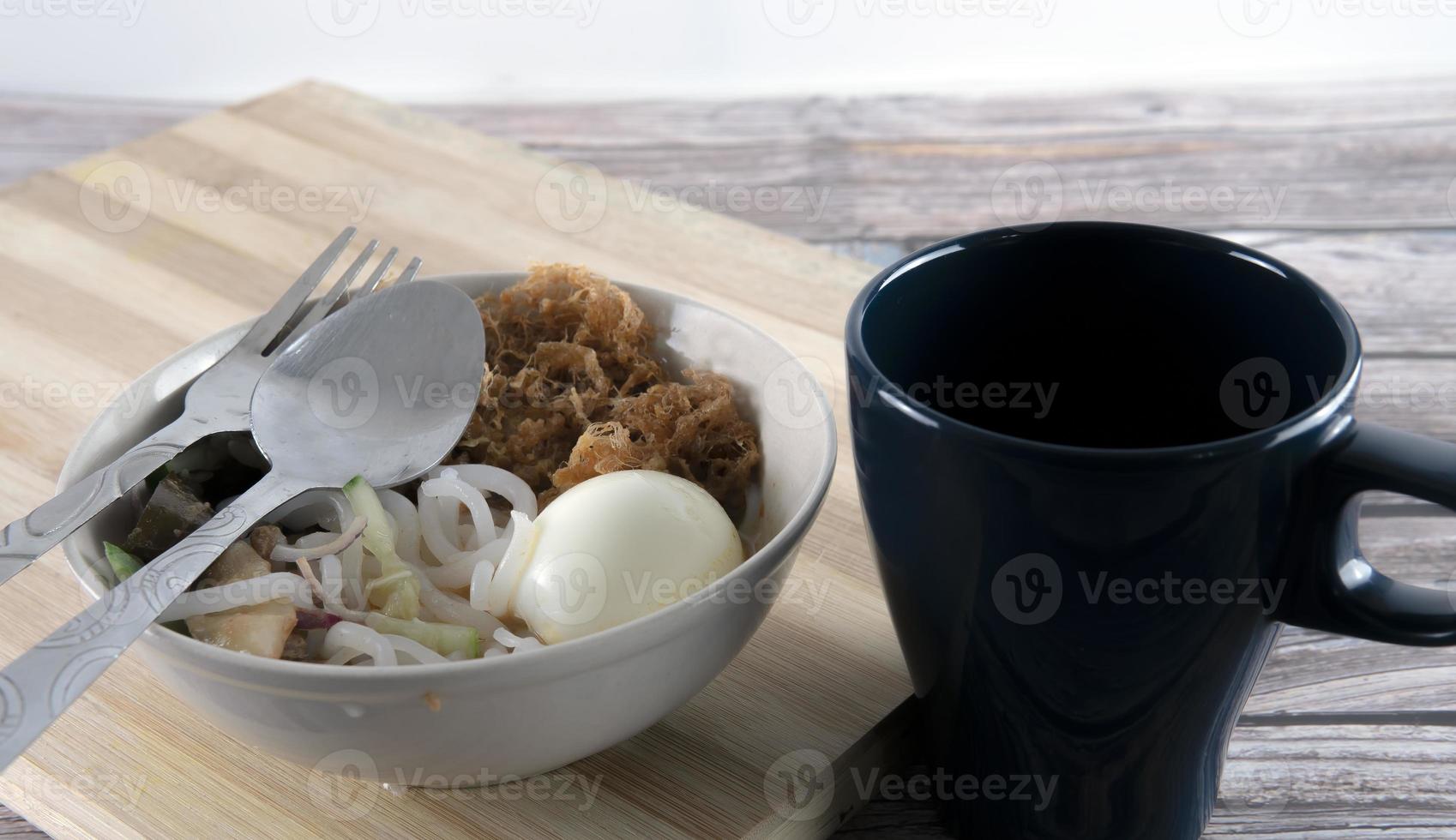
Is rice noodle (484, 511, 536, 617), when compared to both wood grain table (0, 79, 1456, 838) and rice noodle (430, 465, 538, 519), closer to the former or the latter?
rice noodle (430, 465, 538, 519)

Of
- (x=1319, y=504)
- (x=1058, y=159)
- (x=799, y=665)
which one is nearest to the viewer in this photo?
(x=1319, y=504)

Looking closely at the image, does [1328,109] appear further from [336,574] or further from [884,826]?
[336,574]

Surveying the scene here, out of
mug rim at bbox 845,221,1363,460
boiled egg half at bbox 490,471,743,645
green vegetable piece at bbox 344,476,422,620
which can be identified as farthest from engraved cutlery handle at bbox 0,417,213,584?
mug rim at bbox 845,221,1363,460

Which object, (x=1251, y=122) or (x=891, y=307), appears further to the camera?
(x=1251, y=122)

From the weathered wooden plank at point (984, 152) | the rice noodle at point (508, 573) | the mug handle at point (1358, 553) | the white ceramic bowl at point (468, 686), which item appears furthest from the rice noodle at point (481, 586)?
the weathered wooden plank at point (984, 152)

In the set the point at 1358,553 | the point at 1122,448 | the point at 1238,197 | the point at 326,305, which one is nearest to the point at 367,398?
the point at 326,305

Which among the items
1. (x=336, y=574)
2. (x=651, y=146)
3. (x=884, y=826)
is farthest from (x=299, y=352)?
(x=651, y=146)

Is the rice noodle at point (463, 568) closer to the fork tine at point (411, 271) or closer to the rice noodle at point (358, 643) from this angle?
the rice noodle at point (358, 643)

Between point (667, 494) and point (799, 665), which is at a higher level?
point (667, 494)
